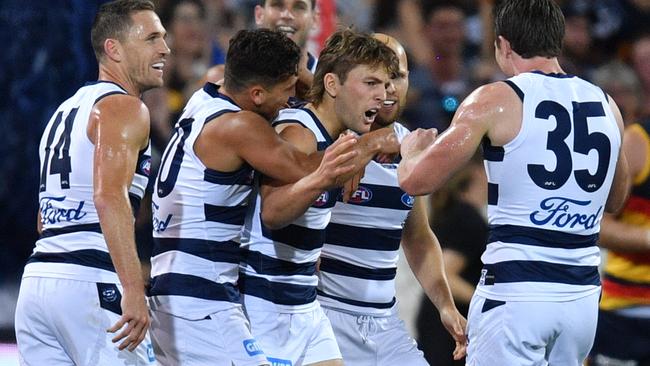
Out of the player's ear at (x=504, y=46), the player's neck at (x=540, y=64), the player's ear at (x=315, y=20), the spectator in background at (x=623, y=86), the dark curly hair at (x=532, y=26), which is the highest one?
the dark curly hair at (x=532, y=26)

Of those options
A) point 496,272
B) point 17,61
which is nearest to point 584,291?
point 496,272

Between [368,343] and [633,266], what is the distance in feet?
5.89

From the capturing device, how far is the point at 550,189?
523 centimetres

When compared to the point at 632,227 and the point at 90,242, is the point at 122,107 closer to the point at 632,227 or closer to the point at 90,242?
the point at 90,242

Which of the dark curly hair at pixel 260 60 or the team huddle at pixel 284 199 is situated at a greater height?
the dark curly hair at pixel 260 60

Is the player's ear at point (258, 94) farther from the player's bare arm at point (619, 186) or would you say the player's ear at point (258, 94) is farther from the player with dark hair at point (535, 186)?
the player's bare arm at point (619, 186)

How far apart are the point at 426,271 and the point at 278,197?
144 cm

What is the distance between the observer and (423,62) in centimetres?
1136

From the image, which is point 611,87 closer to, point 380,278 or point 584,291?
point 380,278

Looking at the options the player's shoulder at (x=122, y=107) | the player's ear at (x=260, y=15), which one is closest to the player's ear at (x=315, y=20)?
the player's ear at (x=260, y=15)

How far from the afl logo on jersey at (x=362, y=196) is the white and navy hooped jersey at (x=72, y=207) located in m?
1.24

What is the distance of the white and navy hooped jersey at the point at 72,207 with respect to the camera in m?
5.66

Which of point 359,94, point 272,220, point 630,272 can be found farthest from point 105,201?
point 630,272

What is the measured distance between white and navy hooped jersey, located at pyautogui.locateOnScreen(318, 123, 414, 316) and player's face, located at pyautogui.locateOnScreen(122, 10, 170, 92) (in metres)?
1.21
